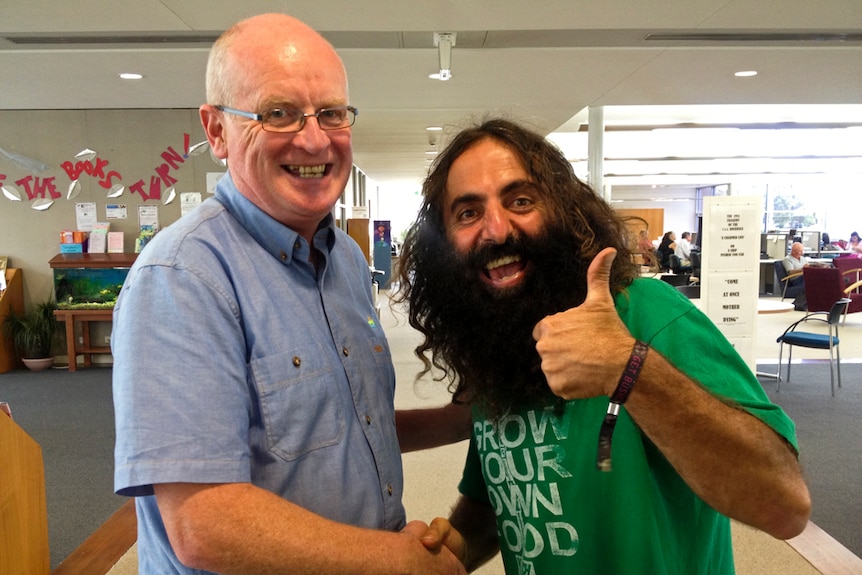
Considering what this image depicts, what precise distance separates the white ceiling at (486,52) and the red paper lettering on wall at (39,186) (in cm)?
89

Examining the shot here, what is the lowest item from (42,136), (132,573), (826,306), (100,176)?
(132,573)

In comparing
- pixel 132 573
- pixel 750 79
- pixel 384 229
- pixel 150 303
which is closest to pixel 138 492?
pixel 150 303

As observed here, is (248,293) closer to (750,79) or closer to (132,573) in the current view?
(132,573)

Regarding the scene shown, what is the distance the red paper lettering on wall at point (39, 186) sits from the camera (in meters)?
7.84

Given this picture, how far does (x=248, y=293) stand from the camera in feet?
3.77

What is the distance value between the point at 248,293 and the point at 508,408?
60 cm

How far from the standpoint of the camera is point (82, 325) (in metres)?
7.88

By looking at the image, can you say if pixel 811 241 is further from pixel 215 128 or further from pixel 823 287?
pixel 215 128

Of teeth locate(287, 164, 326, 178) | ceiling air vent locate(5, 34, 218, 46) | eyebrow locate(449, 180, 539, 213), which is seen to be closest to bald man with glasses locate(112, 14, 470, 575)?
teeth locate(287, 164, 326, 178)

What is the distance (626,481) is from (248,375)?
0.72 m

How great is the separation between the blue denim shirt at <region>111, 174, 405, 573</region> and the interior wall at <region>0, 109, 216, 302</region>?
275 inches

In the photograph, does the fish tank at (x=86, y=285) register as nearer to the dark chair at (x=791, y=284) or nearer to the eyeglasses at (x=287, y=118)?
the eyeglasses at (x=287, y=118)

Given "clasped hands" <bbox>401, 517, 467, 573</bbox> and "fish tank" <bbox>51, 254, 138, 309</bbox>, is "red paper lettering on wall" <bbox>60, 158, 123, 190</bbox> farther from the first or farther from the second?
"clasped hands" <bbox>401, 517, 467, 573</bbox>

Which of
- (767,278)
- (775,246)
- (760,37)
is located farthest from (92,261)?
(767,278)
